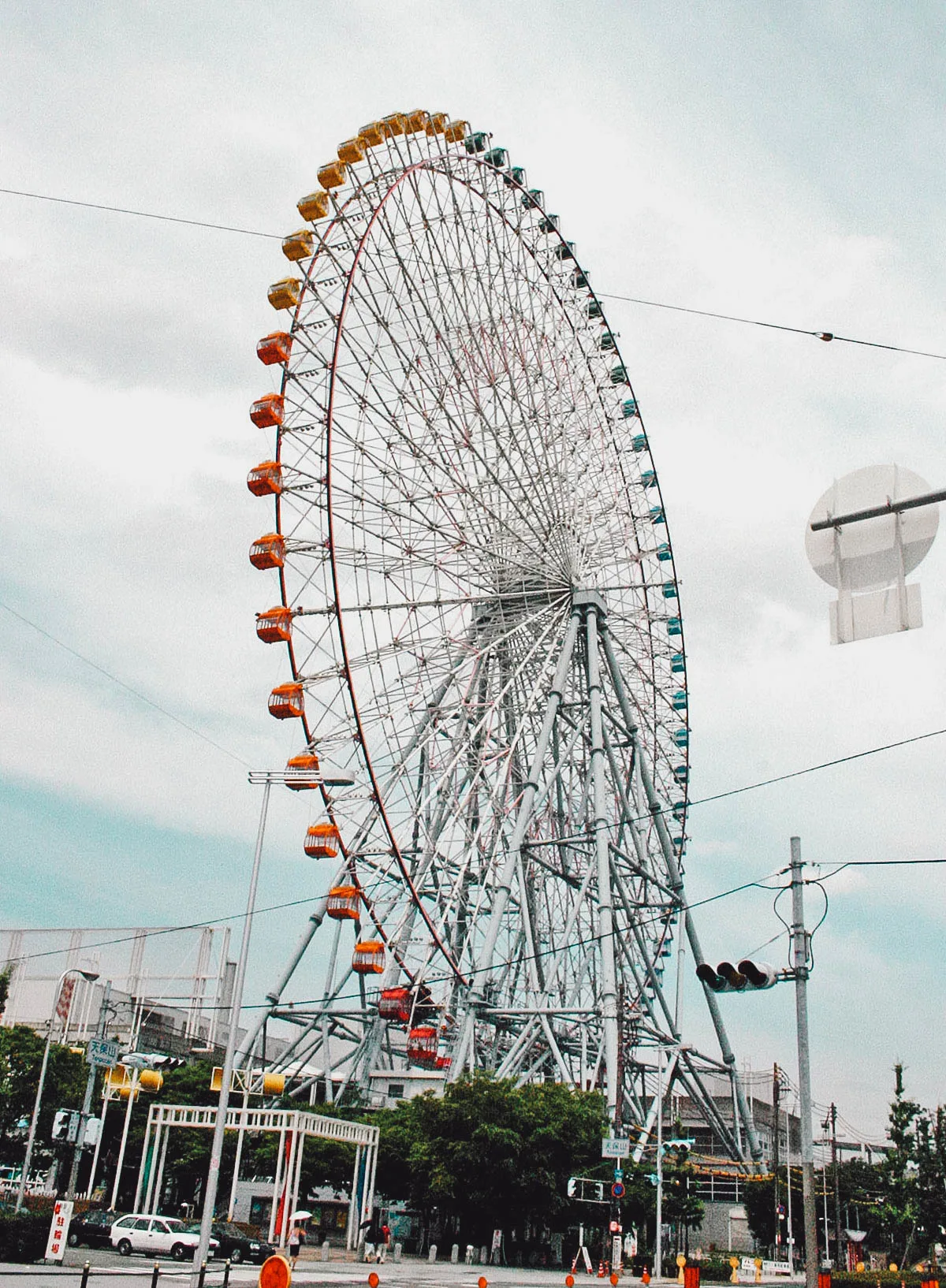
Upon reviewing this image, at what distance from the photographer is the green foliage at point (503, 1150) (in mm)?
36844

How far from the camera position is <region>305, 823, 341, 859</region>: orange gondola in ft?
119

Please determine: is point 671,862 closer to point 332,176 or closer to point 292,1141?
point 292,1141

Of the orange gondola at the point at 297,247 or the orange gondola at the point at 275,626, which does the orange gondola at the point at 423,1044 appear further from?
the orange gondola at the point at 297,247

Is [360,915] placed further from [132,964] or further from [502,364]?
[132,964]

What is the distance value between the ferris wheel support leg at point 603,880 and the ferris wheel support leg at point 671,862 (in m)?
Result: 1.13

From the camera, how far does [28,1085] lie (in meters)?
56.4

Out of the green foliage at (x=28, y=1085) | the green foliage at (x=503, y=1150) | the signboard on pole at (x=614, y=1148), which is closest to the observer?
the signboard on pole at (x=614, y=1148)

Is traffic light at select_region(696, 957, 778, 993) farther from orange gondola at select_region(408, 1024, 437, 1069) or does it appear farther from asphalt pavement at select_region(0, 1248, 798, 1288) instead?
orange gondola at select_region(408, 1024, 437, 1069)

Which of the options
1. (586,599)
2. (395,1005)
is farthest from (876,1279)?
(586,599)

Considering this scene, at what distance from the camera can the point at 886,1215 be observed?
196ft

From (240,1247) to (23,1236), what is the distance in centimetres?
A: 843

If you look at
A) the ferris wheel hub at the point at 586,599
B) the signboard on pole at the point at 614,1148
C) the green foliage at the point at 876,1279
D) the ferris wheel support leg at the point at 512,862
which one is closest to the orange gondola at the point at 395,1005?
the ferris wheel support leg at the point at 512,862

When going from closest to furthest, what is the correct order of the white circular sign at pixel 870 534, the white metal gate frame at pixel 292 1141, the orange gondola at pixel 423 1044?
1. the white circular sign at pixel 870 534
2. the white metal gate frame at pixel 292 1141
3. the orange gondola at pixel 423 1044

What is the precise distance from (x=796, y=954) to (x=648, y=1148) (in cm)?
2876
